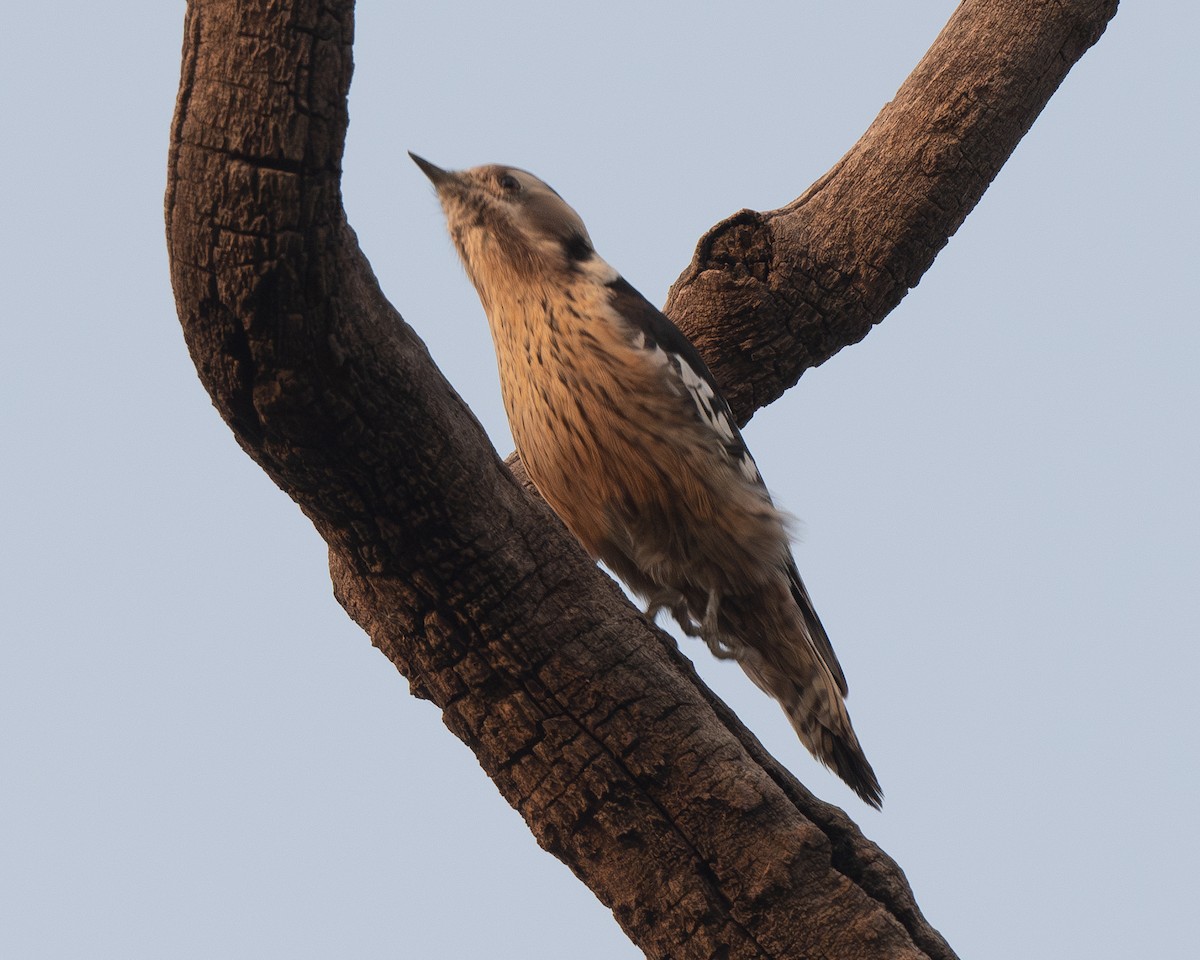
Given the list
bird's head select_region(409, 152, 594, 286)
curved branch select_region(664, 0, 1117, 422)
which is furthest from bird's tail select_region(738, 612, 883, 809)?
bird's head select_region(409, 152, 594, 286)

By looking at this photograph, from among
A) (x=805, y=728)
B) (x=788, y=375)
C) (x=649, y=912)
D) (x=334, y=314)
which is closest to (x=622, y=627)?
(x=649, y=912)

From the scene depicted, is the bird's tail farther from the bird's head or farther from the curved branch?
the bird's head

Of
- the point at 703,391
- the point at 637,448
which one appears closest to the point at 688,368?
the point at 703,391

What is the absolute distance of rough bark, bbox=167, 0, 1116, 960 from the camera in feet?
8.98

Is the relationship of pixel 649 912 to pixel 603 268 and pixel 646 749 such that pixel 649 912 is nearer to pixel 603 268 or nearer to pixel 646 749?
pixel 646 749

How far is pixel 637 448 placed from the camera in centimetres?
466

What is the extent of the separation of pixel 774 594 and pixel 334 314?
2.54 metres

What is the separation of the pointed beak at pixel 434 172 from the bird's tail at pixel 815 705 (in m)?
2.15

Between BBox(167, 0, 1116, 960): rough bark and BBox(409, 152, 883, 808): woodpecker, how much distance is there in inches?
40.0

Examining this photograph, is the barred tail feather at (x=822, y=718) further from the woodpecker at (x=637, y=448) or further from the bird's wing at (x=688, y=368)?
the bird's wing at (x=688, y=368)

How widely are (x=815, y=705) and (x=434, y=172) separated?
2.51 meters

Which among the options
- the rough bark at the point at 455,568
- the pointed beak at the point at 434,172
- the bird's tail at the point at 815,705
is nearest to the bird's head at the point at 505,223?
the pointed beak at the point at 434,172

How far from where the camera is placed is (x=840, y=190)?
18.7ft

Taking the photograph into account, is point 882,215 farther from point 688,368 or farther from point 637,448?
point 637,448
